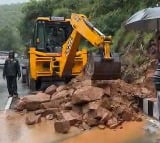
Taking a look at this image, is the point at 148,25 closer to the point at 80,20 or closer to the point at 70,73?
the point at 80,20

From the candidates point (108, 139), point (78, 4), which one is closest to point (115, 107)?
point (108, 139)

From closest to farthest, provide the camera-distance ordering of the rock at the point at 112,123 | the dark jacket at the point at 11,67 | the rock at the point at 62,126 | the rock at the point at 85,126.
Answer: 1. the rock at the point at 62,126
2. the rock at the point at 112,123
3. the rock at the point at 85,126
4. the dark jacket at the point at 11,67

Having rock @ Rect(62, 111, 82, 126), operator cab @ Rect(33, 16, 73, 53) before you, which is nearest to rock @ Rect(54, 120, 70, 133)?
rock @ Rect(62, 111, 82, 126)

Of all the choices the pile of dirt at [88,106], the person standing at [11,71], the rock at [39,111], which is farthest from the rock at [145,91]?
the person standing at [11,71]

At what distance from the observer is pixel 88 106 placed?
37.0ft

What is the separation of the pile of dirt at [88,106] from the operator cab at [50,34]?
433cm

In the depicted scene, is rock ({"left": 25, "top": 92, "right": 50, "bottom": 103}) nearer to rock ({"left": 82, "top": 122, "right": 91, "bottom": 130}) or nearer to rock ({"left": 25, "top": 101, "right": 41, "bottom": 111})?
rock ({"left": 25, "top": 101, "right": 41, "bottom": 111})

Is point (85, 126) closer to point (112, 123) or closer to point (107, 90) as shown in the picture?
point (112, 123)

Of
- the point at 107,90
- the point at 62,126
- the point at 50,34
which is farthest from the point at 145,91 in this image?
the point at 50,34

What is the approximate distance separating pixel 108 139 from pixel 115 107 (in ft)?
5.52

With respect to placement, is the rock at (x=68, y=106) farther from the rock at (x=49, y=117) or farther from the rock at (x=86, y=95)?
the rock at (x=49, y=117)

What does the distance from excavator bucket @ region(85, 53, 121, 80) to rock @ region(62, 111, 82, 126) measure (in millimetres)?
1649

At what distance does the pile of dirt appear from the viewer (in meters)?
10.8

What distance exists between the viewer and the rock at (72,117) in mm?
10809
